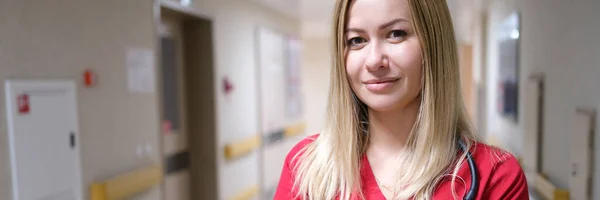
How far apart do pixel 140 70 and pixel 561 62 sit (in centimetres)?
220

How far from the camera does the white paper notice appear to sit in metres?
2.62

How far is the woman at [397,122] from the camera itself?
0.96 metres

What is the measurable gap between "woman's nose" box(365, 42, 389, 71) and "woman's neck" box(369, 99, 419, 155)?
144 mm

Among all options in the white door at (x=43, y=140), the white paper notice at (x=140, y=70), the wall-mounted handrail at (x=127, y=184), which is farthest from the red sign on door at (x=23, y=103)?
the white paper notice at (x=140, y=70)

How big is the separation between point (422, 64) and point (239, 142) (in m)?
3.31

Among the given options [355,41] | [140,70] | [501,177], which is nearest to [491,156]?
[501,177]

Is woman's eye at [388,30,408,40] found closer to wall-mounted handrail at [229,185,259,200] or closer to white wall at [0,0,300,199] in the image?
white wall at [0,0,300,199]

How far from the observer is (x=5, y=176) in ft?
5.65

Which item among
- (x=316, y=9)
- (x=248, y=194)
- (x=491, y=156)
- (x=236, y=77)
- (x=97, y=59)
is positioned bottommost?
(x=248, y=194)

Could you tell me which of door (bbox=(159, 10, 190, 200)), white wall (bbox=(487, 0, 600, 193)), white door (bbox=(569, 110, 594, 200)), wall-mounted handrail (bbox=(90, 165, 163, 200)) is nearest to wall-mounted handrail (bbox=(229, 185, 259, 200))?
door (bbox=(159, 10, 190, 200))

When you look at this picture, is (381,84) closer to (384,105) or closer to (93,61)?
(384,105)

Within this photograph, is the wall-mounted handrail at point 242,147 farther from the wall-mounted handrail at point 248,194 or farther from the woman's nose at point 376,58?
the woman's nose at point 376,58

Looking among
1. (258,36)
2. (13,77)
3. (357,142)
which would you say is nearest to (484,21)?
(258,36)

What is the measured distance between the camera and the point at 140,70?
8.89ft
